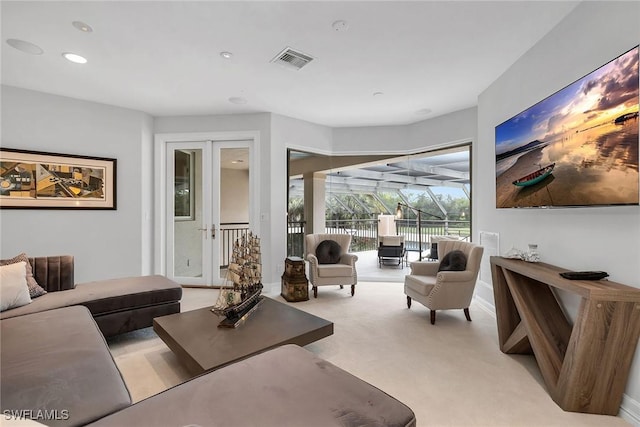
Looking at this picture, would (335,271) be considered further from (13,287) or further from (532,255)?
(13,287)

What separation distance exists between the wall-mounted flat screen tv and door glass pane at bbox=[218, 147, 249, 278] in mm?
3651

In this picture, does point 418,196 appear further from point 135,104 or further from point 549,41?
point 135,104

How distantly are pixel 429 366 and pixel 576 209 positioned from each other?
1633mm

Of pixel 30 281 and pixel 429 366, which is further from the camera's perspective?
pixel 30 281

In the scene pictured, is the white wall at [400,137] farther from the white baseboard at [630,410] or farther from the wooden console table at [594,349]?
the white baseboard at [630,410]

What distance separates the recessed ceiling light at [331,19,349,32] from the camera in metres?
2.39

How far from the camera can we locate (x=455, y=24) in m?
2.41

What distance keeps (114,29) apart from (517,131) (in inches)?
143

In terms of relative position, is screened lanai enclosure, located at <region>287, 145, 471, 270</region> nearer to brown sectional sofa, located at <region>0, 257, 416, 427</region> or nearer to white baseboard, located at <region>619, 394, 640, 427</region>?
white baseboard, located at <region>619, 394, 640, 427</region>

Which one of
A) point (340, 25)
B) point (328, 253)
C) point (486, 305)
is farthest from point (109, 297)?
point (486, 305)

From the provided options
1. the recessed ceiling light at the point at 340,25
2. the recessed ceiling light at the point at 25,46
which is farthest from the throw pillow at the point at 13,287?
the recessed ceiling light at the point at 340,25

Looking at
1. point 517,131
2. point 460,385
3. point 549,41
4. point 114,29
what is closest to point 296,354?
→ point 460,385

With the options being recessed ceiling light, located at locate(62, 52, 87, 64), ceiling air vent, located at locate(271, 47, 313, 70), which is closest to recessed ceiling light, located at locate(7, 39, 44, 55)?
recessed ceiling light, located at locate(62, 52, 87, 64)

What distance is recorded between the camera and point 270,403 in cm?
113
